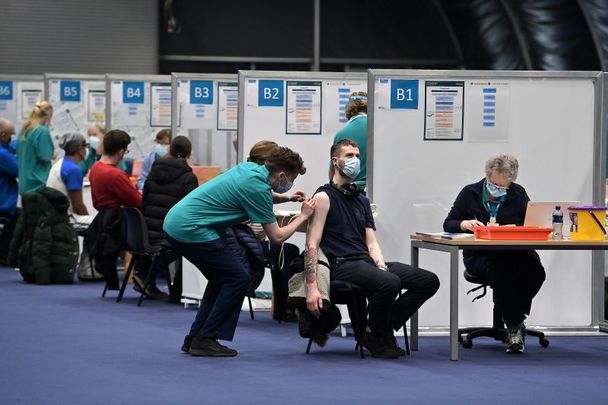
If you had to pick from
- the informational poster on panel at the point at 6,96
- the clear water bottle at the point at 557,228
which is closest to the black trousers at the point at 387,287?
the clear water bottle at the point at 557,228

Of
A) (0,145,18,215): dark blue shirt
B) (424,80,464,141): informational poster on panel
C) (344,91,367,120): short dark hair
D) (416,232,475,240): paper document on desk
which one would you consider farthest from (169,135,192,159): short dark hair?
(0,145,18,215): dark blue shirt

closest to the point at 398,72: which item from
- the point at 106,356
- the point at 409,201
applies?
the point at 409,201

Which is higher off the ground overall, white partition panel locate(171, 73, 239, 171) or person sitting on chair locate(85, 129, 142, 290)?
white partition panel locate(171, 73, 239, 171)

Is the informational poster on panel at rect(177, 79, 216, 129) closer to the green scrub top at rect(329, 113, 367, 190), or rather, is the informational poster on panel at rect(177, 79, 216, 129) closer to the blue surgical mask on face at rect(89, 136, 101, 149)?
the green scrub top at rect(329, 113, 367, 190)

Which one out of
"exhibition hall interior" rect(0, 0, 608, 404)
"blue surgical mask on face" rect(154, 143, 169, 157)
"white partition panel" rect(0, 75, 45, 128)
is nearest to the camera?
"exhibition hall interior" rect(0, 0, 608, 404)

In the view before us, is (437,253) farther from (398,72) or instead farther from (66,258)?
(66,258)

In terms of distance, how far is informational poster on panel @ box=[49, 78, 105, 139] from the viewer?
14641 mm

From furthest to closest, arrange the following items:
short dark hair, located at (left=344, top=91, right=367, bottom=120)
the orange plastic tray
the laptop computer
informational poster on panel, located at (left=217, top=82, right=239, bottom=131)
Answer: informational poster on panel, located at (left=217, top=82, right=239, bottom=131) < short dark hair, located at (left=344, top=91, right=367, bottom=120) < the laptop computer < the orange plastic tray

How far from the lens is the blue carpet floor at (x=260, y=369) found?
247 inches

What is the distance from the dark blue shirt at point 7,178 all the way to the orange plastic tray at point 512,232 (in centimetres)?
681

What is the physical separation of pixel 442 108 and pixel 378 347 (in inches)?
69.9

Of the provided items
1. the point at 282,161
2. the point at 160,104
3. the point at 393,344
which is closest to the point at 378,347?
the point at 393,344

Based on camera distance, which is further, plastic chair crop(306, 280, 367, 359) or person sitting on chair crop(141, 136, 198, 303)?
person sitting on chair crop(141, 136, 198, 303)

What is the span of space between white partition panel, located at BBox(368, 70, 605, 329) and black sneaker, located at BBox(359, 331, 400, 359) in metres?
1.13
